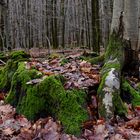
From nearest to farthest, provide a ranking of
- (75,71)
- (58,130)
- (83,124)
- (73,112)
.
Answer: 1. (58,130)
2. (83,124)
3. (73,112)
4. (75,71)

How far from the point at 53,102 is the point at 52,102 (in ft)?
0.09

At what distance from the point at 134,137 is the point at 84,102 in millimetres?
1099

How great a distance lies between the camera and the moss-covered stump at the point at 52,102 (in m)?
4.62

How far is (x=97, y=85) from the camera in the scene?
5.34m

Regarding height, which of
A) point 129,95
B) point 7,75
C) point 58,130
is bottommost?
point 58,130

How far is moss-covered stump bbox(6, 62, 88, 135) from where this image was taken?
4617mm

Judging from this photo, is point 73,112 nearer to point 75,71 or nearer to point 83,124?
point 83,124

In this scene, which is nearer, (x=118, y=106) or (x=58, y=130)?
(x=58, y=130)

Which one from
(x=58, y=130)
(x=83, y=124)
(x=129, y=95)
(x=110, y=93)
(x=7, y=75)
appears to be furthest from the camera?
(x=7, y=75)

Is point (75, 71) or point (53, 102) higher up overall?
point (75, 71)

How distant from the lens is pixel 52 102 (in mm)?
4961

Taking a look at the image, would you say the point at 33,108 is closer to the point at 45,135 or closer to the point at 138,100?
the point at 45,135

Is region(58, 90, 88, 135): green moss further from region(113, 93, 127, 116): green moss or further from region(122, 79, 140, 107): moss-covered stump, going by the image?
region(122, 79, 140, 107): moss-covered stump

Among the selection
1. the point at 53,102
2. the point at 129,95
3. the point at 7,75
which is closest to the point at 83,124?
the point at 53,102
